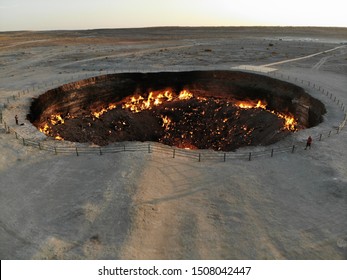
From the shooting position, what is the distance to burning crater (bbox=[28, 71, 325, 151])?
106ft

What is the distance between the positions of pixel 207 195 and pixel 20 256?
30.2 feet

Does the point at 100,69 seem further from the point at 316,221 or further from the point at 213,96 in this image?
the point at 316,221

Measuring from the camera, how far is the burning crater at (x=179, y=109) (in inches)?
1273

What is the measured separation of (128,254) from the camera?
11.7 m

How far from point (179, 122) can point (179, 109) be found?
86.1 inches

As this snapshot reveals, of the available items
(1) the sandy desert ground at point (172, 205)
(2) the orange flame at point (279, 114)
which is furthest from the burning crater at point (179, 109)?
(1) the sandy desert ground at point (172, 205)

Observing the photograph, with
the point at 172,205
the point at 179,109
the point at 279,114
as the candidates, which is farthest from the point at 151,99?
the point at 172,205

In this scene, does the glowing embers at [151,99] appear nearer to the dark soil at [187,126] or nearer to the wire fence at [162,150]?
the dark soil at [187,126]

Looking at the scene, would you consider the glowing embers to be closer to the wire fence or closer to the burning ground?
the burning ground

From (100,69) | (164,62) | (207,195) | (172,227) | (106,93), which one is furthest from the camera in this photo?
(164,62)

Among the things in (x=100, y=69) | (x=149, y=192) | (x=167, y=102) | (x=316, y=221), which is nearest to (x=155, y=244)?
(x=149, y=192)

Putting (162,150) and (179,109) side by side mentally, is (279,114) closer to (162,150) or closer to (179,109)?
(179,109)

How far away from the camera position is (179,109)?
1612 inches

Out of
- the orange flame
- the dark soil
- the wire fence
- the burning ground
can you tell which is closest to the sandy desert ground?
the wire fence
